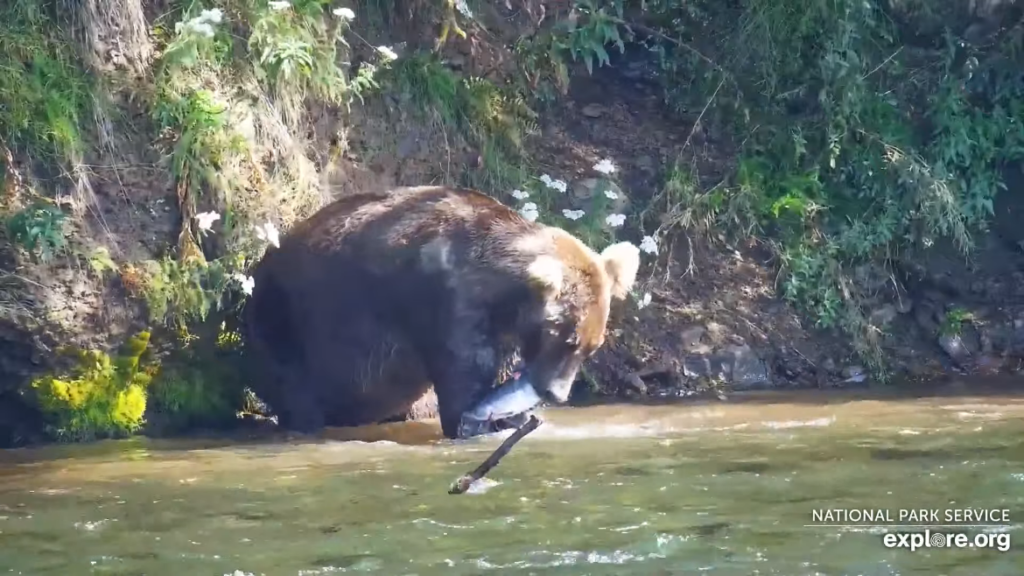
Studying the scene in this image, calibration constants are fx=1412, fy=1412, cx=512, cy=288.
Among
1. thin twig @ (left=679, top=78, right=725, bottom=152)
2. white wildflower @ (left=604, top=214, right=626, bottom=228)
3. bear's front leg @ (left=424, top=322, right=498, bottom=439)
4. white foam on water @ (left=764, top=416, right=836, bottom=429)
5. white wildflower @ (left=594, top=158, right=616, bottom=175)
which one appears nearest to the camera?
white foam on water @ (left=764, top=416, right=836, bottom=429)

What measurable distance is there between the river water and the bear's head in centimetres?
28

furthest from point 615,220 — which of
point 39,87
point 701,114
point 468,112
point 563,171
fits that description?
point 39,87

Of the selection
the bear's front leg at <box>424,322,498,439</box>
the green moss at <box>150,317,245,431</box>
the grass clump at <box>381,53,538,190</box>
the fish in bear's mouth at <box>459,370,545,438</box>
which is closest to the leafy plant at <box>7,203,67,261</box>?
the green moss at <box>150,317,245,431</box>

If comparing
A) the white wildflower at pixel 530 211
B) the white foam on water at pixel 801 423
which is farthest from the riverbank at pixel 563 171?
the white foam on water at pixel 801 423

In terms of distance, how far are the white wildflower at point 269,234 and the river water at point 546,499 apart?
101 centimetres

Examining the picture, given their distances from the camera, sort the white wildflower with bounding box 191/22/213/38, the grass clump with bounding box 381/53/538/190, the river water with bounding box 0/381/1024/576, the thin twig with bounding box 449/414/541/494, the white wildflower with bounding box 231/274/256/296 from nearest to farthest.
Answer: the river water with bounding box 0/381/1024/576 < the thin twig with bounding box 449/414/541/494 < the white wildflower with bounding box 231/274/256/296 < the white wildflower with bounding box 191/22/213/38 < the grass clump with bounding box 381/53/538/190

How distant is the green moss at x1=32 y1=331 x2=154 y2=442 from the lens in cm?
675

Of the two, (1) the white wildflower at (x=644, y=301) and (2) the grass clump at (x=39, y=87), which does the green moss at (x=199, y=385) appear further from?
(1) the white wildflower at (x=644, y=301)

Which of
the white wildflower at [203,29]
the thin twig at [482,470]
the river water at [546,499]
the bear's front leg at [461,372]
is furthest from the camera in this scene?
the white wildflower at [203,29]

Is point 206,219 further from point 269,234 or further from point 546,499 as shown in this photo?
point 546,499

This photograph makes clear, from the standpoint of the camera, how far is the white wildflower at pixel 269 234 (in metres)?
7.05

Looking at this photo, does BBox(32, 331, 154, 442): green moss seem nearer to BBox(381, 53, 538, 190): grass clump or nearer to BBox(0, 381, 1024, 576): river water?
BBox(0, 381, 1024, 576): river water

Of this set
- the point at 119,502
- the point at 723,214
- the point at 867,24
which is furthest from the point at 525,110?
the point at 119,502

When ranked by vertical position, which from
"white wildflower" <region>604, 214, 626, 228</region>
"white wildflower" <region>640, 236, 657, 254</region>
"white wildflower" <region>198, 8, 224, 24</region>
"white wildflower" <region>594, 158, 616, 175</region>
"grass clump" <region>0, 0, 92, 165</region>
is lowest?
"white wildflower" <region>640, 236, 657, 254</region>
